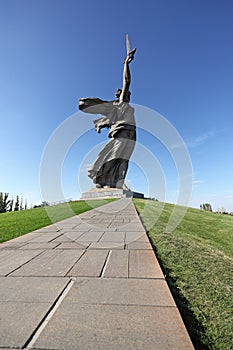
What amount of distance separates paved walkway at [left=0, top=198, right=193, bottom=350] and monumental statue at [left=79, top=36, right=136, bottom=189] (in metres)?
17.1

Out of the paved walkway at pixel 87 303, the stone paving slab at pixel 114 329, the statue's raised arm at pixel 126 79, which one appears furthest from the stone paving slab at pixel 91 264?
the statue's raised arm at pixel 126 79

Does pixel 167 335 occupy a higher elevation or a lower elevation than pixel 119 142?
lower

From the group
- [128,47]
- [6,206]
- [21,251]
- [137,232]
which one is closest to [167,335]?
[21,251]

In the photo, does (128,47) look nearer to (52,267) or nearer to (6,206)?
(52,267)

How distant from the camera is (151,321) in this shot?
1.50 m

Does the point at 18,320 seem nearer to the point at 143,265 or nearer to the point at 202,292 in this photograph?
the point at 143,265

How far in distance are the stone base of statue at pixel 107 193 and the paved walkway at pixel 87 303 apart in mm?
15210

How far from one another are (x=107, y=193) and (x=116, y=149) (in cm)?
417

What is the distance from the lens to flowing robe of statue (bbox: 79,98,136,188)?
65.9ft

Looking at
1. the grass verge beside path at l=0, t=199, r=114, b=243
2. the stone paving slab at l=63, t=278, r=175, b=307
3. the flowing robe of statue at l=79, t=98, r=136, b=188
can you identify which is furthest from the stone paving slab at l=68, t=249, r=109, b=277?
the flowing robe of statue at l=79, t=98, r=136, b=188

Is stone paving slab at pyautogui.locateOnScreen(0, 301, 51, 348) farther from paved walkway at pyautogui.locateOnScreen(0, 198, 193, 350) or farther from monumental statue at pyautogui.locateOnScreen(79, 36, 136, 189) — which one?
monumental statue at pyautogui.locateOnScreen(79, 36, 136, 189)

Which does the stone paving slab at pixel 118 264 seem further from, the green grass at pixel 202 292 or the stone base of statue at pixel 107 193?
the stone base of statue at pixel 107 193

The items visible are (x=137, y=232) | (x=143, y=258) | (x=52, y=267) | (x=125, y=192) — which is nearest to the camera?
(x=52, y=267)

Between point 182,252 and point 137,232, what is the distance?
1.32 metres
